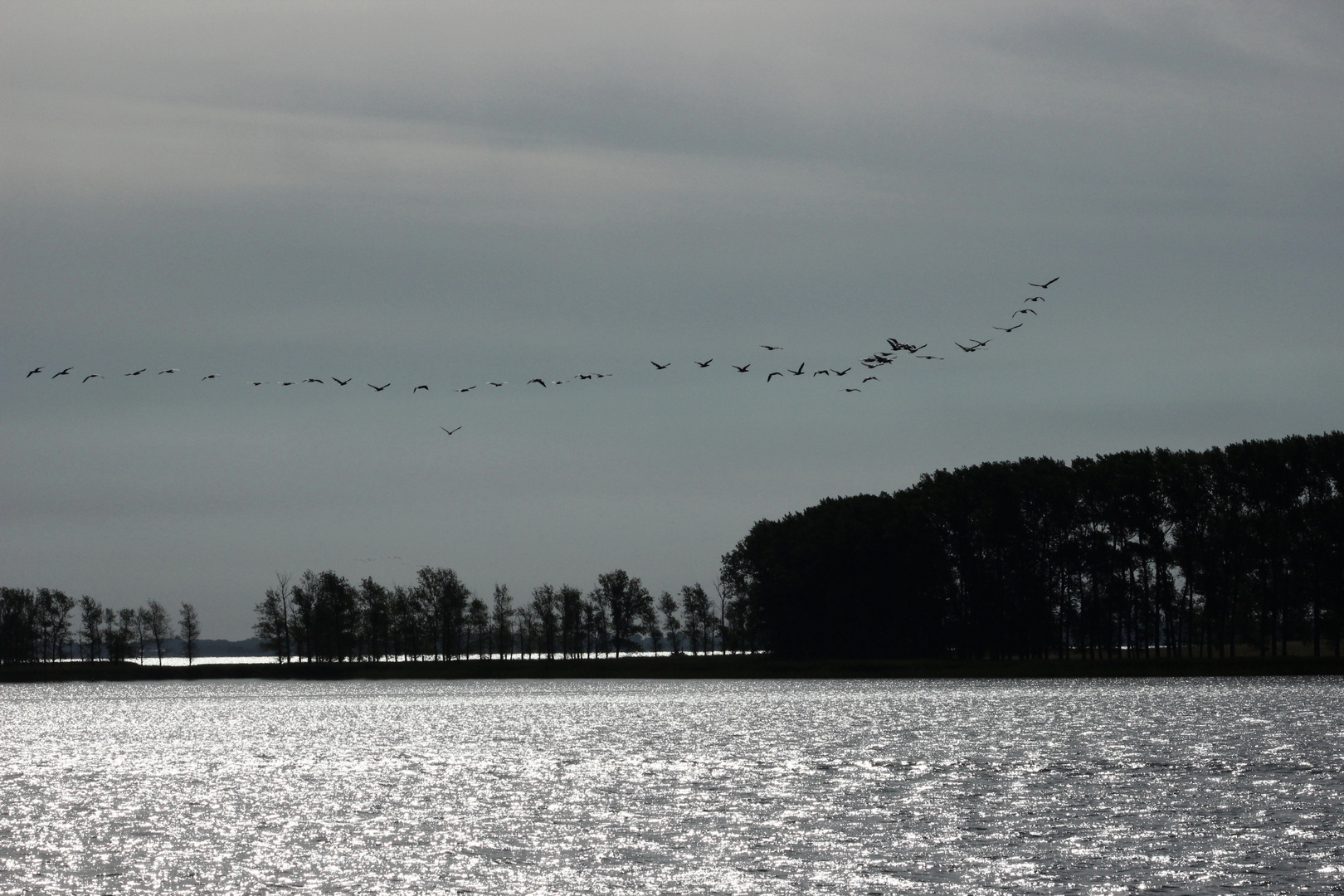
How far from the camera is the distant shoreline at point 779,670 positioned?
11975 centimetres

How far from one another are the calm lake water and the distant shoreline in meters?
28.0

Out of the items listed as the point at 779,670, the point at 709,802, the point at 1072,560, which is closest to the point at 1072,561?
the point at 1072,560

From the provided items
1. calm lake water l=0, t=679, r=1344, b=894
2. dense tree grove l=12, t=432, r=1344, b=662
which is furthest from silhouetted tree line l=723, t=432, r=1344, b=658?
calm lake water l=0, t=679, r=1344, b=894

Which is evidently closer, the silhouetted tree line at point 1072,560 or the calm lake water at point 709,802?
the calm lake water at point 709,802

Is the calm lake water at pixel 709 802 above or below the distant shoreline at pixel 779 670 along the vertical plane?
above

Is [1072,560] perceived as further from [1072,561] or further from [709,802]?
[709,802]

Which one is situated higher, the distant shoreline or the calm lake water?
the calm lake water

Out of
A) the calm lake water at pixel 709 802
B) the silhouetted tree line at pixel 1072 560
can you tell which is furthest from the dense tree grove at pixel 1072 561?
the calm lake water at pixel 709 802

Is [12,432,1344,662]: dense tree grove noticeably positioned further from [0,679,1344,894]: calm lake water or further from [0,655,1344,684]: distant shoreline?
[0,679,1344,894]: calm lake water

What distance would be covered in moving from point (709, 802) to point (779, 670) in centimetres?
10619

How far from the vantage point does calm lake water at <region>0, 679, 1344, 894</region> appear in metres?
31.7

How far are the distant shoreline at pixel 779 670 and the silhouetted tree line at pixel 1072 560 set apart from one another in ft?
15.4

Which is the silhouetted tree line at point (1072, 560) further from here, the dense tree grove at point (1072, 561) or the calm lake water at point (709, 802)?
the calm lake water at point (709, 802)

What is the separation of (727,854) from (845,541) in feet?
383
